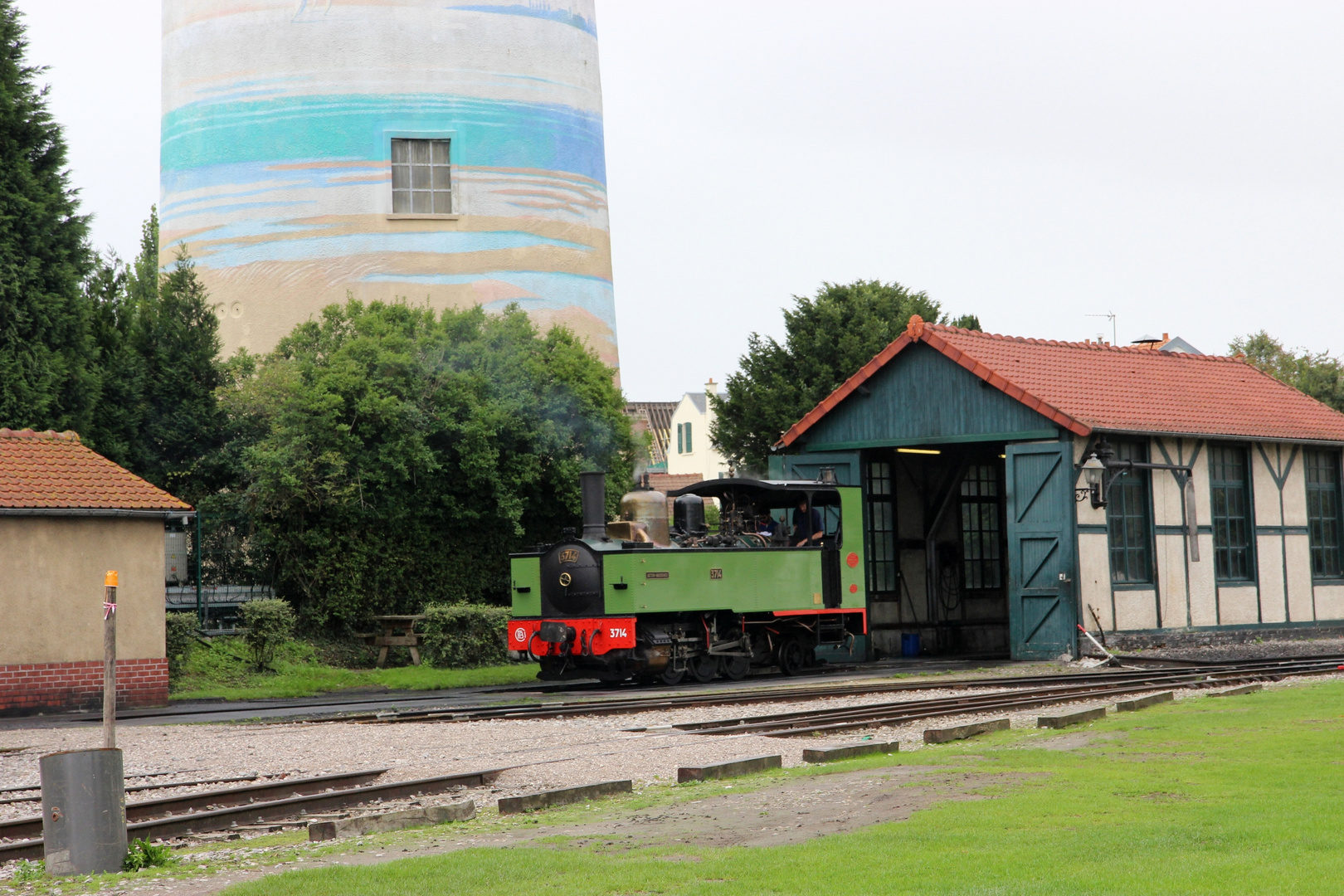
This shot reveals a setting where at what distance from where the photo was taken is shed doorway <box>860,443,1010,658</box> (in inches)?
996

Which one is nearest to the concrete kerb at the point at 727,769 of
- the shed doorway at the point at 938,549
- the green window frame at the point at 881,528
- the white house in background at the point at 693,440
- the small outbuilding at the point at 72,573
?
the small outbuilding at the point at 72,573

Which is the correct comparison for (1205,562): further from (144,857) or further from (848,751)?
(144,857)

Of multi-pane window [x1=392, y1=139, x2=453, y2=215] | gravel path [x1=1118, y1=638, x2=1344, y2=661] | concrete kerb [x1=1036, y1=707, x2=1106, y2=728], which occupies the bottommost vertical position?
gravel path [x1=1118, y1=638, x2=1344, y2=661]

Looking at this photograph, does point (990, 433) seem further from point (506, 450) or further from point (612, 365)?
point (612, 365)

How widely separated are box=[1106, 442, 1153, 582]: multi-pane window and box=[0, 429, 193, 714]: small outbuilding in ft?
42.8

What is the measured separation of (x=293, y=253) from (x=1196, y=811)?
23.9 metres

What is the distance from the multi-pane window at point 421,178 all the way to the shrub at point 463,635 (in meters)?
9.84

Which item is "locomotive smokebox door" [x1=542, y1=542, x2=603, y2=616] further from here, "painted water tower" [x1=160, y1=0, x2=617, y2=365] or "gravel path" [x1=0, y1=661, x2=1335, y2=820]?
"painted water tower" [x1=160, y1=0, x2=617, y2=365]

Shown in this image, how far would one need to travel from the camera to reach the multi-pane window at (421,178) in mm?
29609

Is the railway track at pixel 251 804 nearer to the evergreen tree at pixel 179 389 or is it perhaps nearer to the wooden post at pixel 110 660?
the wooden post at pixel 110 660

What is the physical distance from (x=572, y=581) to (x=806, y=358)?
20.7 metres

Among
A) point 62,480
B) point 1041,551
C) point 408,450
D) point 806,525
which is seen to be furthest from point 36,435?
point 1041,551

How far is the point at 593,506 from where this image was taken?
19.6 meters

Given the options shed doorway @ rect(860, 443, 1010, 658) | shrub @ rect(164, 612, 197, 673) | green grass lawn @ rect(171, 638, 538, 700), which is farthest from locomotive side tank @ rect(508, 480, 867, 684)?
shrub @ rect(164, 612, 197, 673)
